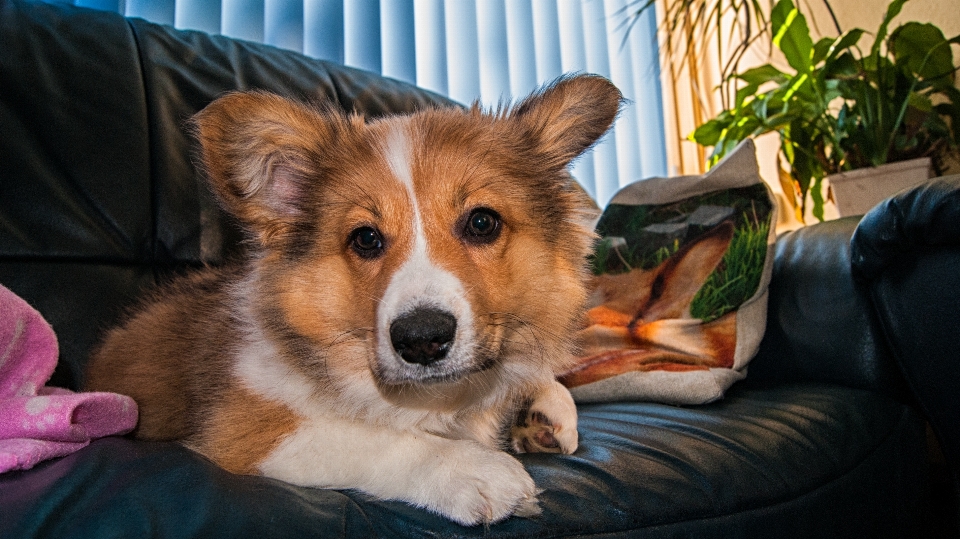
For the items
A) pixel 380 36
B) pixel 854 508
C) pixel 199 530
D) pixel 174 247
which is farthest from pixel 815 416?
pixel 380 36

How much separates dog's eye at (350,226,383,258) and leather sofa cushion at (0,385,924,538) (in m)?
0.54

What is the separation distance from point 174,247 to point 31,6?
920mm

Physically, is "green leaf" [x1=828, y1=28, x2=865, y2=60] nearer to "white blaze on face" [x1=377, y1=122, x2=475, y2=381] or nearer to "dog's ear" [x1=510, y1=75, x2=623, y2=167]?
"dog's ear" [x1=510, y1=75, x2=623, y2=167]

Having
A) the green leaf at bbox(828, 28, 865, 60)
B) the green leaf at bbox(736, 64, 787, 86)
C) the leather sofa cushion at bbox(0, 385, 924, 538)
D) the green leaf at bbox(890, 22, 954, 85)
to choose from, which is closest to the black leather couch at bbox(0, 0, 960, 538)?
the leather sofa cushion at bbox(0, 385, 924, 538)

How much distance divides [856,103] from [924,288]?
2018 mm

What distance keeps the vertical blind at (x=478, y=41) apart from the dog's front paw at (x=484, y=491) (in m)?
1.89

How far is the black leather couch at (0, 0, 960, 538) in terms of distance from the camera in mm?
1050

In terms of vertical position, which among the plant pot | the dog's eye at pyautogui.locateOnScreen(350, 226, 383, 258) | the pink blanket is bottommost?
the pink blanket

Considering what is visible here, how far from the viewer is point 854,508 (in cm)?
156

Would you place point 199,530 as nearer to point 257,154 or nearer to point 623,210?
point 257,154

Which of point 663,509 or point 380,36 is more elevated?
point 380,36

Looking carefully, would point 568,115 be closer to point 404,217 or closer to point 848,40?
point 404,217

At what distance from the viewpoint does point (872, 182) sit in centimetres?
336

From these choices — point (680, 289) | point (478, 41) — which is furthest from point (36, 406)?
point (478, 41)
